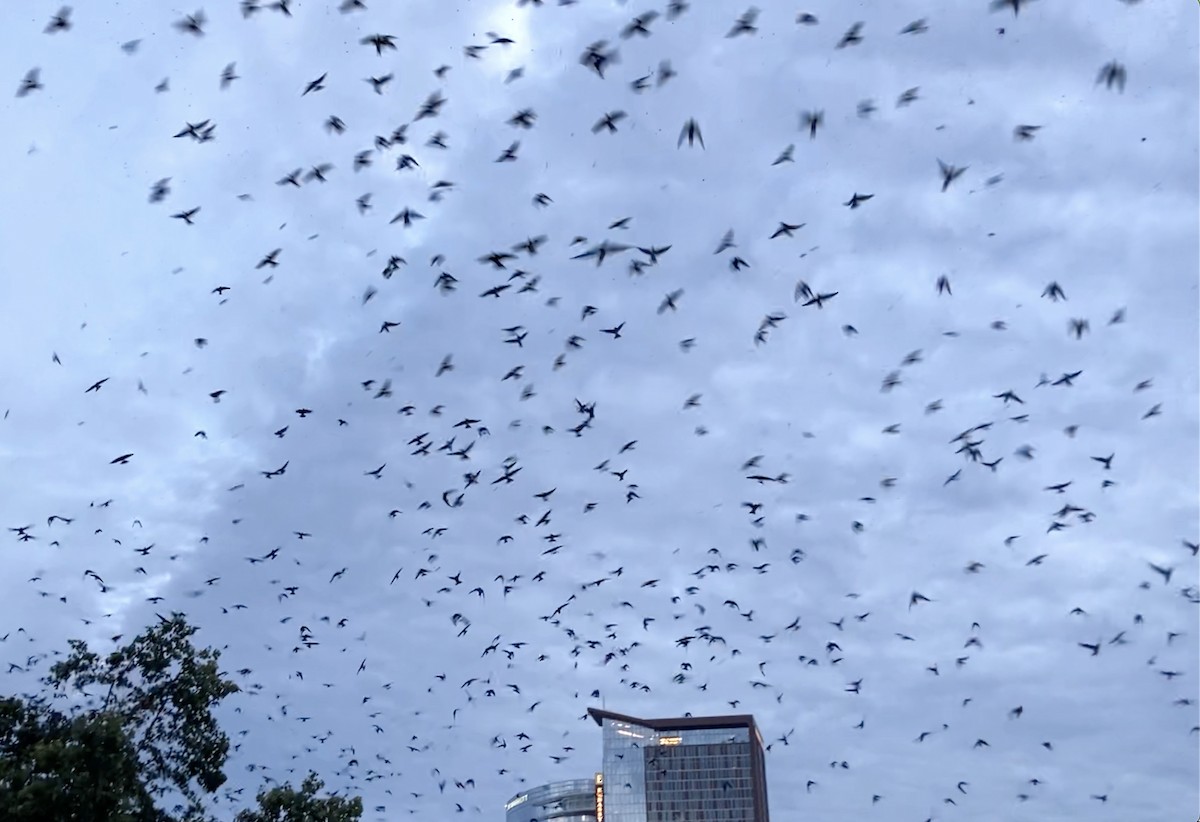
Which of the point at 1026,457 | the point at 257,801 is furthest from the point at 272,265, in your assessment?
the point at 257,801

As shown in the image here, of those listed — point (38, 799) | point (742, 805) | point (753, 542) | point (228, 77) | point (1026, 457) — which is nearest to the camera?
point (228, 77)

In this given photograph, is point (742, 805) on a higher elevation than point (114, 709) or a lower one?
higher

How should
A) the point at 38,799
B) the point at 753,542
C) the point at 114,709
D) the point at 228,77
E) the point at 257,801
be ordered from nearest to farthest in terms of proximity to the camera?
the point at 228,77
the point at 38,799
the point at 753,542
the point at 114,709
the point at 257,801

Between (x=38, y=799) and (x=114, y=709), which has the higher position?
(x=114, y=709)

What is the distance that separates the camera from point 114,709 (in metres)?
35.7

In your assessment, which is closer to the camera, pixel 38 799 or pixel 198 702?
pixel 38 799

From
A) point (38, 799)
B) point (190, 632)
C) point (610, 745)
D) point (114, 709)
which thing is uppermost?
point (610, 745)

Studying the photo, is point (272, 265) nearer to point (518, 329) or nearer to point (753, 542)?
point (518, 329)

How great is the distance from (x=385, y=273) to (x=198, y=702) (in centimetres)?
1991

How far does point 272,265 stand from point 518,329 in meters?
5.69

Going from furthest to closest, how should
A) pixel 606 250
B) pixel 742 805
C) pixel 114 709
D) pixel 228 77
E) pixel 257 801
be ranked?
pixel 742 805, pixel 257 801, pixel 114 709, pixel 606 250, pixel 228 77

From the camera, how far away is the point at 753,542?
3259 cm

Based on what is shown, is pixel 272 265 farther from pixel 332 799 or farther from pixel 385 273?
pixel 332 799

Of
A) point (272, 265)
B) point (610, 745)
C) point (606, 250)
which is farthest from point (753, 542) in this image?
point (610, 745)
